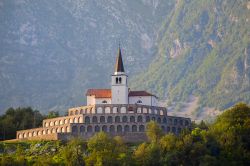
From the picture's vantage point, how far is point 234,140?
189m

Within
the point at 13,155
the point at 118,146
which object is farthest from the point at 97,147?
the point at 13,155

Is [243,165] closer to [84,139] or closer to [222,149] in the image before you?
[222,149]

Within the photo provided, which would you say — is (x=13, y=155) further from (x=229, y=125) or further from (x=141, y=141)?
(x=229, y=125)

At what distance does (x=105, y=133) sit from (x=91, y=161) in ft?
56.7

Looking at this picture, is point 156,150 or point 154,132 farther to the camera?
point 154,132

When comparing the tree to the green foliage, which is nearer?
the green foliage

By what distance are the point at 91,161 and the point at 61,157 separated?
8.12 m

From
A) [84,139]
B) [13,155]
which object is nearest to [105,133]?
[84,139]

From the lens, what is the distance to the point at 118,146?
187250 mm

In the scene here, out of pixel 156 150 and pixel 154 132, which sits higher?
pixel 154 132

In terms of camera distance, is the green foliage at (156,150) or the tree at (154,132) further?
the tree at (154,132)

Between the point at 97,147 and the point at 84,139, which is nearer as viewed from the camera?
the point at 97,147

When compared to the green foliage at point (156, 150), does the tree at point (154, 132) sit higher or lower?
higher

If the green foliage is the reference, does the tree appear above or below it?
above
